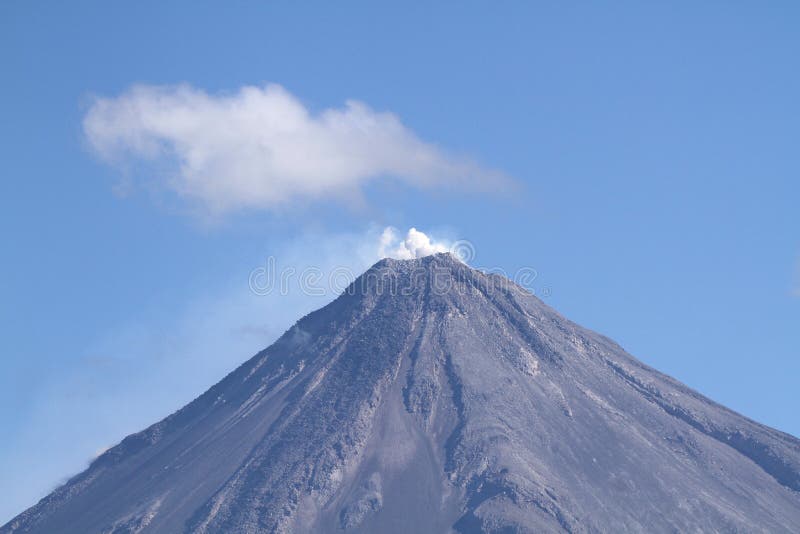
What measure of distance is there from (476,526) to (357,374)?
4097cm

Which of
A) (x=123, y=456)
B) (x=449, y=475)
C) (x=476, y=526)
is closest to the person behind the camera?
(x=476, y=526)

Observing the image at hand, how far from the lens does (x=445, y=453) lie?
16875 centimetres

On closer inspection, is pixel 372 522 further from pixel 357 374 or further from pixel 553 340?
pixel 553 340

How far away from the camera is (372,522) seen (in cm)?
15512

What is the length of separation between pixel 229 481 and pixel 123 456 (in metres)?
35.9

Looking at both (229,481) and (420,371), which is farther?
(420,371)

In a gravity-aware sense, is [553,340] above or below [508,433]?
above

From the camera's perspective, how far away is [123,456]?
649ft

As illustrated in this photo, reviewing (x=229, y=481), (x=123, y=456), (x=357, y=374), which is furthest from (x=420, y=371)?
(x=123, y=456)

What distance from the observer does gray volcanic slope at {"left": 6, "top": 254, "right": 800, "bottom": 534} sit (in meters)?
158

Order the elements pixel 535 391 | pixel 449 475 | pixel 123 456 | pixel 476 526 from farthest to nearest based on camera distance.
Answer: pixel 123 456
pixel 535 391
pixel 449 475
pixel 476 526

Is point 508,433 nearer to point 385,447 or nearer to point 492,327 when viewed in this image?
point 385,447

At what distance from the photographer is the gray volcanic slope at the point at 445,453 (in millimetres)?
157625

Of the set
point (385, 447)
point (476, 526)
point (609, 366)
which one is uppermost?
point (609, 366)
